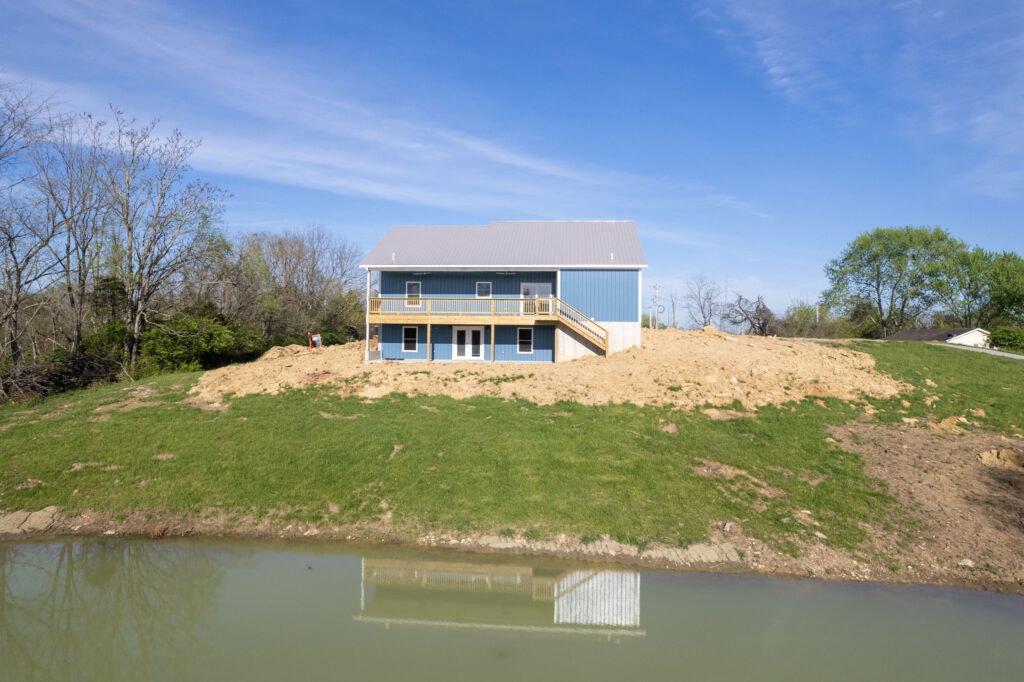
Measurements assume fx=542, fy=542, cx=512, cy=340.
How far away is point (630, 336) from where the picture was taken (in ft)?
86.7

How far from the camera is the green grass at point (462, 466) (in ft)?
43.3

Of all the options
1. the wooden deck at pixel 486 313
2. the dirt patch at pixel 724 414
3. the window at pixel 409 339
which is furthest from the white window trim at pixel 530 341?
the dirt patch at pixel 724 414

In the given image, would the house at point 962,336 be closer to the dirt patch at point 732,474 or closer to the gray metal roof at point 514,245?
the gray metal roof at point 514,245

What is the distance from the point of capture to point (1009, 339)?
33.8m

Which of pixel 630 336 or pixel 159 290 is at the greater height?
pixel 159 290

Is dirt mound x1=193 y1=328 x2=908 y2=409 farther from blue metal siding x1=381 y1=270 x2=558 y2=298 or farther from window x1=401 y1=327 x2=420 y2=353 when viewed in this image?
blue metal siding x1=381 y1=270 x2=558 y2=298

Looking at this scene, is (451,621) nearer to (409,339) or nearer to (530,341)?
(530,341)

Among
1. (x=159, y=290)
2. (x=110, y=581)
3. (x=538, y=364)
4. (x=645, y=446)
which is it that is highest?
(x=159, y=290)

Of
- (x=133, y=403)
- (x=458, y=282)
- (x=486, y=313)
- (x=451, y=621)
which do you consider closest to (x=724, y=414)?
(x=486, y=313)

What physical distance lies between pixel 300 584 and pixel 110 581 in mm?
3898

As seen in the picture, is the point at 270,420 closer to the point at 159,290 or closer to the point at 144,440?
the point at 144,440

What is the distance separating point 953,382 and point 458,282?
2173cm

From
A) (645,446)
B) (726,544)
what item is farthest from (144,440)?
(726,544)

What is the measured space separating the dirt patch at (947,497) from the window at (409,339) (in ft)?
61.9
